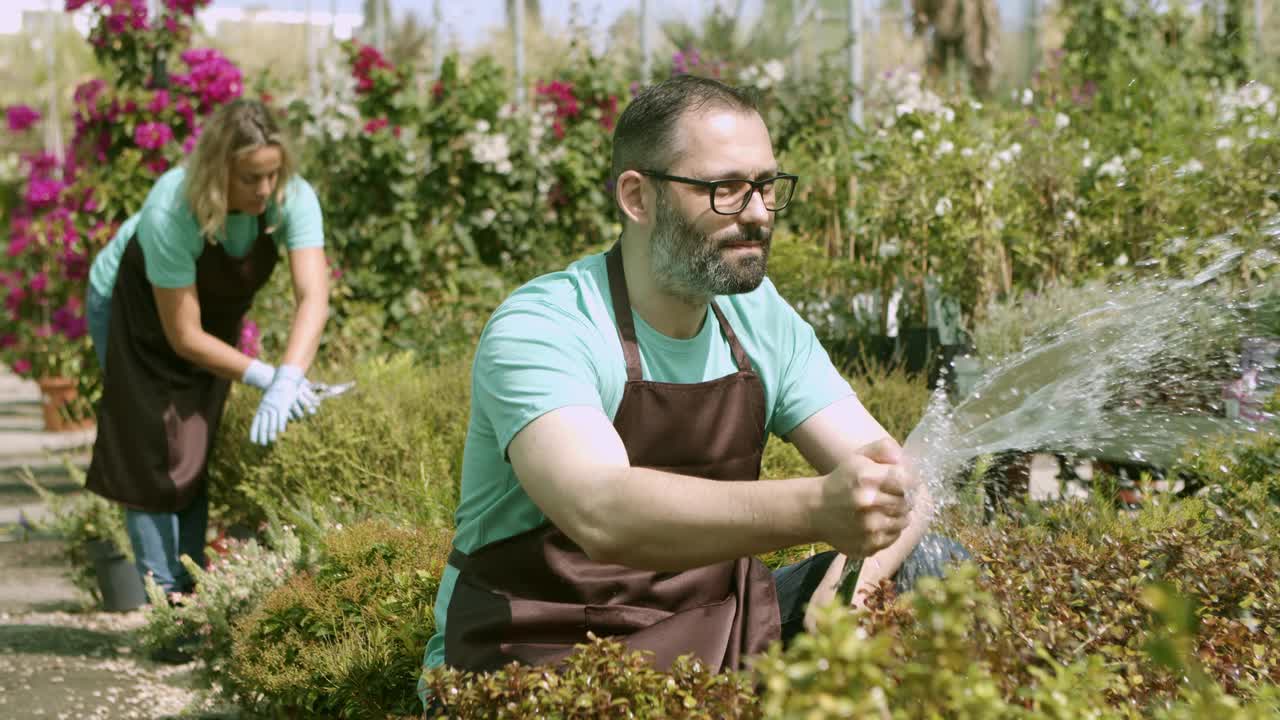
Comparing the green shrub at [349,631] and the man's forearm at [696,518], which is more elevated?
the man's forearm at [696,518]

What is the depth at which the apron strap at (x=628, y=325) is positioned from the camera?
7.45 feet

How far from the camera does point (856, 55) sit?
941 centimetres

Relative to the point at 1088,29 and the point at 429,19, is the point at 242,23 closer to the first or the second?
the point at 429,19

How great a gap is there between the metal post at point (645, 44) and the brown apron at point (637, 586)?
22.5 feet

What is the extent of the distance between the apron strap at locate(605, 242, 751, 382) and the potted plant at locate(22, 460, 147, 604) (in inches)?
124

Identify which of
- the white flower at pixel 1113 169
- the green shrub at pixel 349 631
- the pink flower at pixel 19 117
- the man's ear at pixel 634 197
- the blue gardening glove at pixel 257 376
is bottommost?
the green shrub at pixel 349 631

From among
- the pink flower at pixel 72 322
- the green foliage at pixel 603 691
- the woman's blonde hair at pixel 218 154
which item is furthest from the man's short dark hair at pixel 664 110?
the pink flower at pixel 72 322

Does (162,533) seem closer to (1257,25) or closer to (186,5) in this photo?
(186,5)

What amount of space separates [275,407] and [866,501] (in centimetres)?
314

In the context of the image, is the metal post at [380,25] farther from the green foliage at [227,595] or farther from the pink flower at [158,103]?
the green foliage at [227,595]

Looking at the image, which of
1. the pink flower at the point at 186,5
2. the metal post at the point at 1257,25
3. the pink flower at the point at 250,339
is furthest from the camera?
the metal post at the point at 1257,25

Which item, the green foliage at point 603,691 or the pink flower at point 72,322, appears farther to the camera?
the pink flower at point 72,322

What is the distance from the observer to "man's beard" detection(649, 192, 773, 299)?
2.26 metres

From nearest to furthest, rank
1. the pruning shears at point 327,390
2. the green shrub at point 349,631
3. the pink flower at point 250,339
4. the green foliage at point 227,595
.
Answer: the green shrub at point 349,631, the green foliage at point 227,595, the pruning shears at point 327,390, the pink flower at point 250,339
